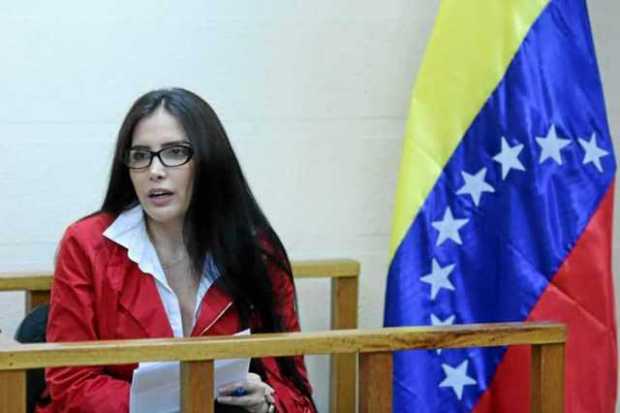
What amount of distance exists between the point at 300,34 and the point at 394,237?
623mm

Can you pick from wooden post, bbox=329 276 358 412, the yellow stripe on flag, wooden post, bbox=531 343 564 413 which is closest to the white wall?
wooden post, bbox=329 276 358 412

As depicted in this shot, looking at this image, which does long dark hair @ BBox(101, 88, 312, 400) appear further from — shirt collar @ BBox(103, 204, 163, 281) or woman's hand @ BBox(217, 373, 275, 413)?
woman's hand @ BBox(217, 373, 275, 413)

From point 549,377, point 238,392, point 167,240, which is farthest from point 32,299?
point 549,377

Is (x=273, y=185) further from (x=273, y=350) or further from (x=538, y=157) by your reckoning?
(x=273, y=350)

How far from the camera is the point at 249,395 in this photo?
2348 mm

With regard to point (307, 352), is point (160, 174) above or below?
above

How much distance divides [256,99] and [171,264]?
825 millimetres

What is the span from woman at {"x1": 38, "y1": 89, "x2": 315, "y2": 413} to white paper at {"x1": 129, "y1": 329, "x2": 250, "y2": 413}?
3 cm

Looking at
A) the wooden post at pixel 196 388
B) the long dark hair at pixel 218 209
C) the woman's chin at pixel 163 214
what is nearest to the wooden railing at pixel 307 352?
the wooden post at pixel 196 388

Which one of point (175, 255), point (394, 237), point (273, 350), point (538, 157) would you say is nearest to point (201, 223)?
point (175, 255)

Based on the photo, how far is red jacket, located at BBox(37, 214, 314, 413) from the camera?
236 cm

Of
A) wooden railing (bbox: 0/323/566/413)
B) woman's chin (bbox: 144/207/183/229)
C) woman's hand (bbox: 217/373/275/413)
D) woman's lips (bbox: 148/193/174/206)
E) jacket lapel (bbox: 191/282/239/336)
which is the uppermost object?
woman's lips (bbox: 148/193/174/206)

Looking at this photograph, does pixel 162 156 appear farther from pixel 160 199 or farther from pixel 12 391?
pixel 12 391

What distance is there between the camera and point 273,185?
10.7 feet
